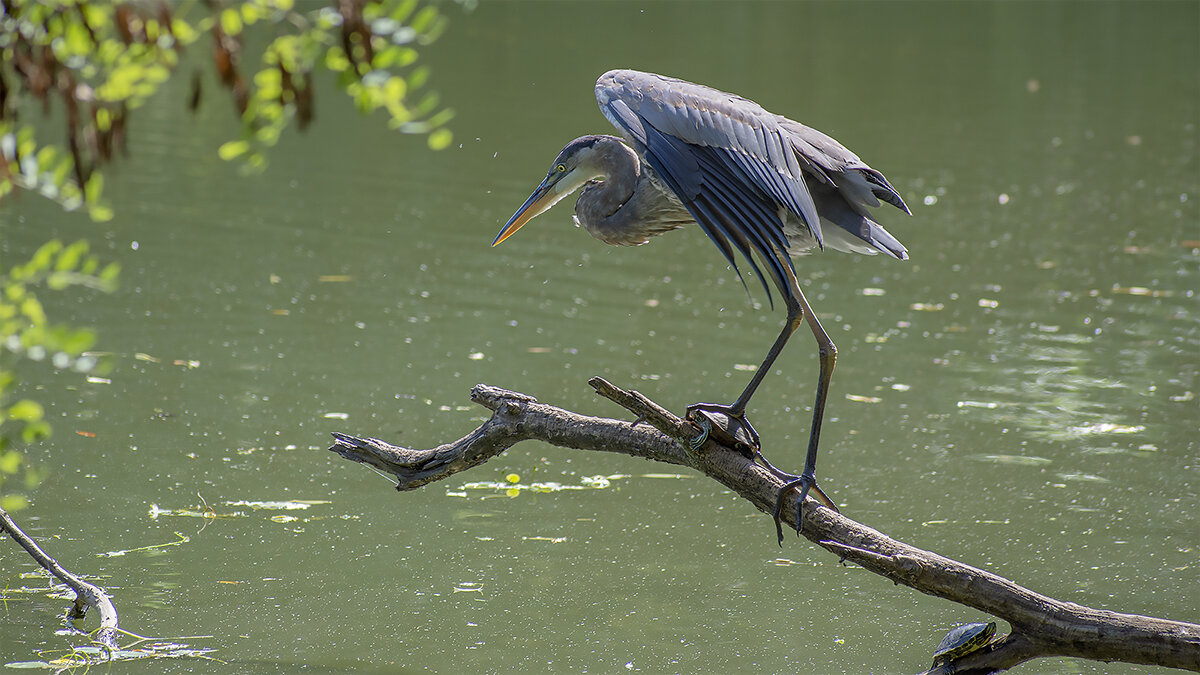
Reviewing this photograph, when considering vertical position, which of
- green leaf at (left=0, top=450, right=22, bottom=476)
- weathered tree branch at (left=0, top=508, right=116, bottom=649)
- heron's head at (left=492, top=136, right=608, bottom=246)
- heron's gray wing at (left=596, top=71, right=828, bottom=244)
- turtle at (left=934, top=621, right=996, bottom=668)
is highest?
heron's gray wing at (left=596, top=71, right=828, bottom=244)

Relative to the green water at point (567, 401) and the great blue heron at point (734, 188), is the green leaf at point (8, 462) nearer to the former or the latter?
the great blue heron at point (734, 188)

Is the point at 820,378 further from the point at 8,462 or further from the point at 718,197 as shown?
the point at 8,462

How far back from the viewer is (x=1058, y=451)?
20.0 feet

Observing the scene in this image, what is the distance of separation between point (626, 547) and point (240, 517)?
1475mm

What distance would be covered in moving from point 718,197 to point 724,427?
635mm

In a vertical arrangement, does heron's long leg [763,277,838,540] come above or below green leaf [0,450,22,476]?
above

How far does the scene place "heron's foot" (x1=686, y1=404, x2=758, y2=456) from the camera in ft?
11.7

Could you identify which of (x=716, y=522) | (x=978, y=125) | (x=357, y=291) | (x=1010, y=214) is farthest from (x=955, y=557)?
(x=978, y=125)

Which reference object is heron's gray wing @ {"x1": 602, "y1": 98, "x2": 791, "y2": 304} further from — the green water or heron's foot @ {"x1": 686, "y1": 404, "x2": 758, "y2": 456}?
the green water

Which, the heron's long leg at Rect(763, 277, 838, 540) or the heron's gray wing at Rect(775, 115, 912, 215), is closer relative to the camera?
the heron's long leg at Rect(763, 277, 838, 540)

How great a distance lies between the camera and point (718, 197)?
3713 millimetres

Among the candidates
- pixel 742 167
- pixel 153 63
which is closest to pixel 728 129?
pixel 742 167

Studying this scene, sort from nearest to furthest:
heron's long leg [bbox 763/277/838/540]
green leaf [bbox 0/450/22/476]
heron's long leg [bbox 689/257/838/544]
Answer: green leaf [bbox 0/450/22/476], heron's long leg [bbox 763/277/838/540], heron's long leg [bbox 689/257/838/544]

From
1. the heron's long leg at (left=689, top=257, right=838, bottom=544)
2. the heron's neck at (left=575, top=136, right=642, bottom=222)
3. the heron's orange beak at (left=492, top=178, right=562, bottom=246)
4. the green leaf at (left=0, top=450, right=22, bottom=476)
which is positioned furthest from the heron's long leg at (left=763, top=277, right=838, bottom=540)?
the green leaf at (left=0, top=450, right=22, bottom=476)
